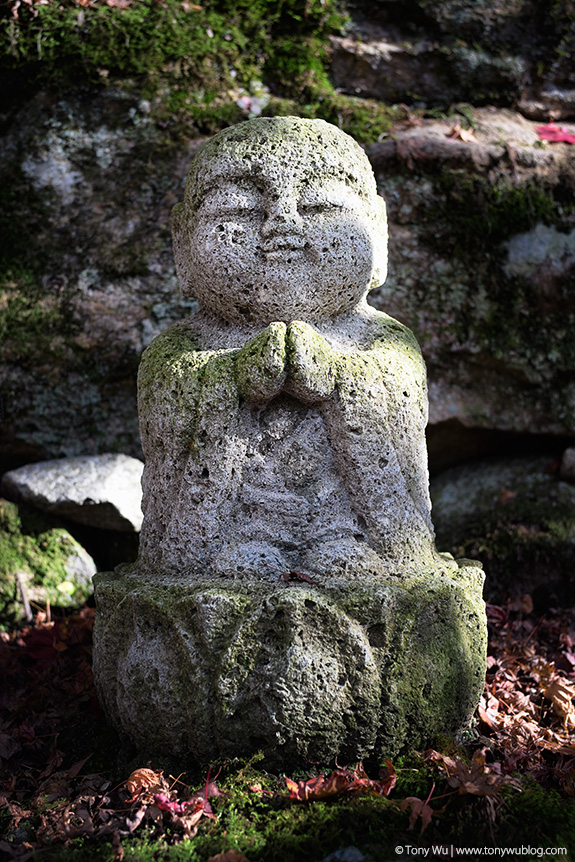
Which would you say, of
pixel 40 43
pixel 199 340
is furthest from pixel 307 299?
pixel 40 43

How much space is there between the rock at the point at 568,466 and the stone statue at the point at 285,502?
7.22 feet

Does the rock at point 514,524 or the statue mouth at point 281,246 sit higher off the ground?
the statue mouth at point 281,246

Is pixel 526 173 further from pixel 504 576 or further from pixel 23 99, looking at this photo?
pixel 23 99

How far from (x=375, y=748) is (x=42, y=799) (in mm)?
1140

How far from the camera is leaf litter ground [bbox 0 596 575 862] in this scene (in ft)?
7.32

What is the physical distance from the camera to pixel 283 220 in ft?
9.66

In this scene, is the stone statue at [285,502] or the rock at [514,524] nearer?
the stone statue at [285,502]

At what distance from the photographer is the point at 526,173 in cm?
524

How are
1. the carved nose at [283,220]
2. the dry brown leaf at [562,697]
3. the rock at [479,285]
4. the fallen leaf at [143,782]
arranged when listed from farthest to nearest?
the rock at [479,285] < the dry brown leaf at [562,697] < the carved nose at [283,220] < the fallen leaf at [143,782]

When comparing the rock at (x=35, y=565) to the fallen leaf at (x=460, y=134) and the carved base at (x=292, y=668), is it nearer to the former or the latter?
the carved base at (x=292, y=668)

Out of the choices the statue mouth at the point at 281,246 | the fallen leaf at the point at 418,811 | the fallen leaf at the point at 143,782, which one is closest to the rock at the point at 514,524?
the fallen leaf at the point at 418,811

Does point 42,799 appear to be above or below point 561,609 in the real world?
above

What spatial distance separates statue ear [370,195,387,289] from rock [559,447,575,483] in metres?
2.27

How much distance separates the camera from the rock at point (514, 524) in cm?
463
